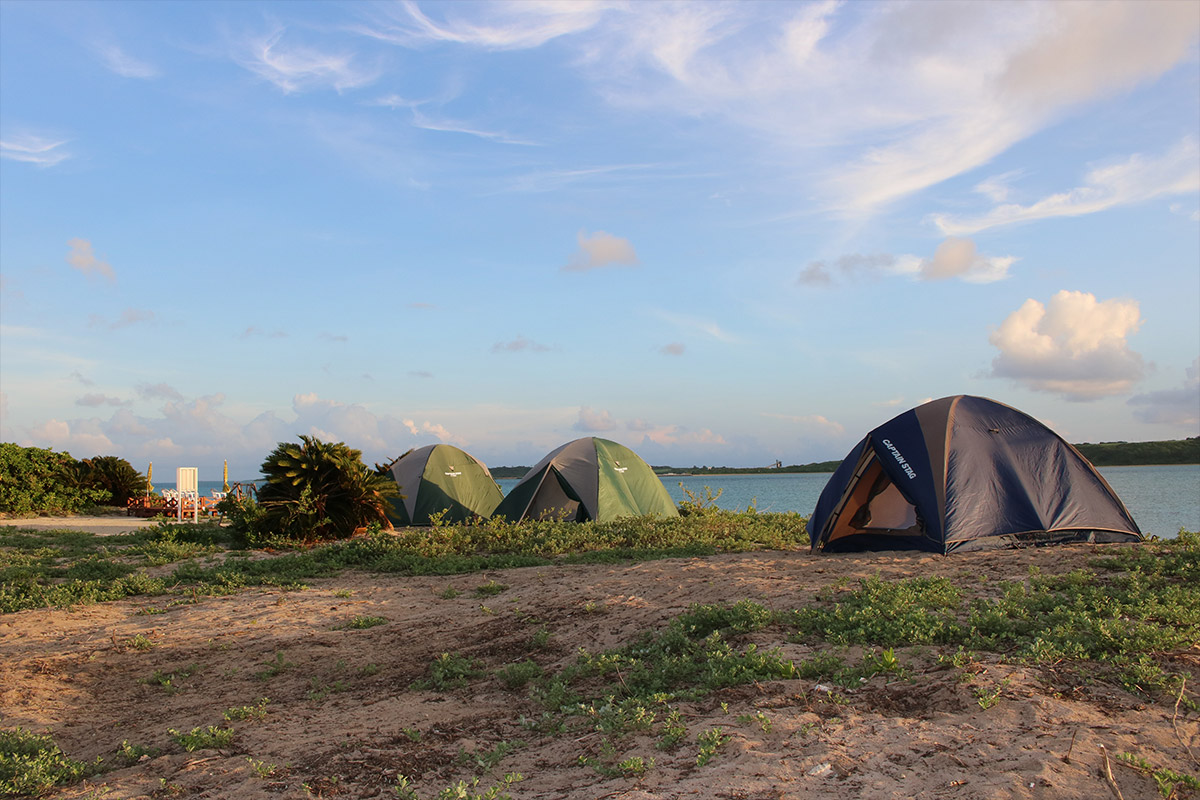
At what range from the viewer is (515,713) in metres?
5.67

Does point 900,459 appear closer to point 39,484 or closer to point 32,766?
point 32,766

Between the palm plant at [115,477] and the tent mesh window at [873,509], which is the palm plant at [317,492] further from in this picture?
the palm plant at [115,477]

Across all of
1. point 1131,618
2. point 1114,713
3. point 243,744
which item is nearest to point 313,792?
point 243,744

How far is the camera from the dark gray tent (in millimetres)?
10664

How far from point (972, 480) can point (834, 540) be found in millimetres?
2334

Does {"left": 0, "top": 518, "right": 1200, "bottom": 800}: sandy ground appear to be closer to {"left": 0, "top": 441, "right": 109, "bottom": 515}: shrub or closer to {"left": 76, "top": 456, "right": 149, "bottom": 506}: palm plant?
{"left": 0, "top": 441, "right": 109, "bottom": 515}: shrub

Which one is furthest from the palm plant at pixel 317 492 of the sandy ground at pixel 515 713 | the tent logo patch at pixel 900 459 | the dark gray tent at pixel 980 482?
the tent logo patch at pixel 900 459

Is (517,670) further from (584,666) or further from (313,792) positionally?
(313,792)

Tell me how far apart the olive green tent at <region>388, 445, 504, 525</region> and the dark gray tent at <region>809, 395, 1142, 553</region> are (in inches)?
407

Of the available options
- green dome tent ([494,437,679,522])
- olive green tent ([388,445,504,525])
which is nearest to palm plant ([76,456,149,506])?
olive green tent ([388,445,504,525])

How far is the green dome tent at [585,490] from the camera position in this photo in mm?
17219

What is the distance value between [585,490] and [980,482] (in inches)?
336

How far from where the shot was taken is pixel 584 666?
6289 millimetres

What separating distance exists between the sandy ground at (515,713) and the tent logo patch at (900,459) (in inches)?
80.4
